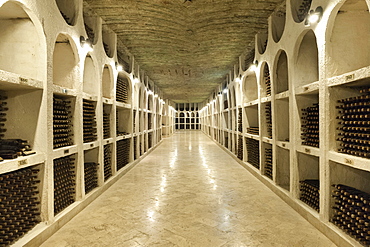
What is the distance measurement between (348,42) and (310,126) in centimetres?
143

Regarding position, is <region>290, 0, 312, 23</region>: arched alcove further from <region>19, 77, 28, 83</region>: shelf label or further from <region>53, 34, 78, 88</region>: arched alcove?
<region>19, 77, 28, 83</region>: shelf label

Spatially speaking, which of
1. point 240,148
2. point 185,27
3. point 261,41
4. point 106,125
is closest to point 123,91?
point 106,125

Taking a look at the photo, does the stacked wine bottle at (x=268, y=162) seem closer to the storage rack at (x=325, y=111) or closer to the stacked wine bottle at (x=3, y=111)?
the storage rack at (x=325, y=111)

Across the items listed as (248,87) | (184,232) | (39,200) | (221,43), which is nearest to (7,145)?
(39,200)

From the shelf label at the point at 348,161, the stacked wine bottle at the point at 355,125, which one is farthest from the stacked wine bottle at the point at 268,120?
the shelf label at the point at 348,161

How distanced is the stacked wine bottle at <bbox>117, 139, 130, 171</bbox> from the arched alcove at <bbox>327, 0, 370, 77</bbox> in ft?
19.5

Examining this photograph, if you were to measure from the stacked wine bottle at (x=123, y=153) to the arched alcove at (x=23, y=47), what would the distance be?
4.33m

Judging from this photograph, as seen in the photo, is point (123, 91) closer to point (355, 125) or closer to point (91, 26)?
point (91, 26)

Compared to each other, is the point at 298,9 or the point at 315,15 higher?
the point at 298,9

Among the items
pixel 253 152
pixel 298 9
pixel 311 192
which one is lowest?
pixel 311 192

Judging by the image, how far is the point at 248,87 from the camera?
8.09 metres

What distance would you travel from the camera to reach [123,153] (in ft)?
24.5

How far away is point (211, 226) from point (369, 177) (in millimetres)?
2423

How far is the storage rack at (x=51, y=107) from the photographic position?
300 centimetres
